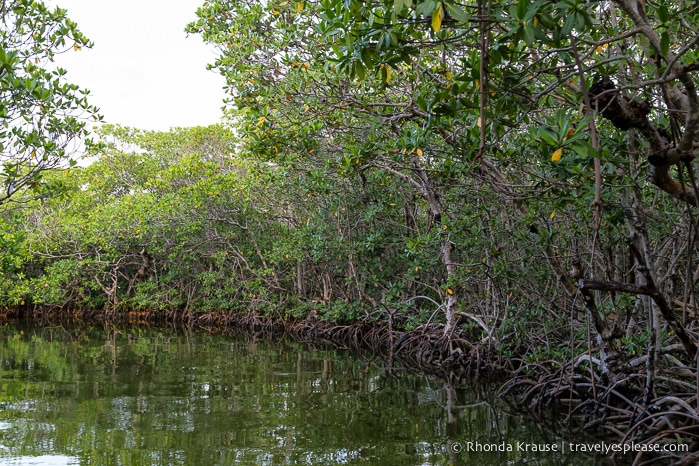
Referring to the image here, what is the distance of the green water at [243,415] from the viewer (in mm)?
3938

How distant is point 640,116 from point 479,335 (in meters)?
5.37

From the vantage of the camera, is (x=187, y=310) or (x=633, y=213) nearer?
(x=633, y=213)

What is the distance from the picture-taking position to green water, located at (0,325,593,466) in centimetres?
394

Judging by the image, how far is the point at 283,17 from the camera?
6.96 m

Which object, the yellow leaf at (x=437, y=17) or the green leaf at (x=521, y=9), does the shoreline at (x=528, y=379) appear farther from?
the yellow leaf at (x=437, y=17)

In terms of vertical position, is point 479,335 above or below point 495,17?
below

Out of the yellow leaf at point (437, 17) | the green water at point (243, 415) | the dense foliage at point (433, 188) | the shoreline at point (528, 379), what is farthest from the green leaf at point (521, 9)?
the green water at point (243, 415)

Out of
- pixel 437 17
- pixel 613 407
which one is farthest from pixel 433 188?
pixel 437 17

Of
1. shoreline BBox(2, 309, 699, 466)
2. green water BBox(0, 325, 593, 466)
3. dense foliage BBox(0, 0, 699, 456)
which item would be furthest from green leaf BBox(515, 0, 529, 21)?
green water BBox(0, 325, 593, 466)

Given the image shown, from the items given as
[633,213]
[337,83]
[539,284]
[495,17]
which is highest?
[337,83]

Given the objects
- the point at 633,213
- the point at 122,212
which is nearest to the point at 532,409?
the point at 633,213

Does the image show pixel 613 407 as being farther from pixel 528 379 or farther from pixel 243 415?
pixel 243 415

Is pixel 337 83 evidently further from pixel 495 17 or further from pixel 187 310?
pixel 187 310

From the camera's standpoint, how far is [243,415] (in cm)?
498
